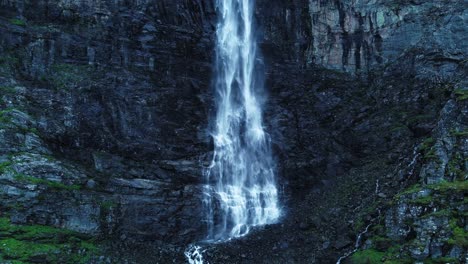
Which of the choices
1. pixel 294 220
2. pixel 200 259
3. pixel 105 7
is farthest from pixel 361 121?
pixel 105 7

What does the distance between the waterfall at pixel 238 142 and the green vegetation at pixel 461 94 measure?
13.8 metres

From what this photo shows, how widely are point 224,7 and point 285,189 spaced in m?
16.8

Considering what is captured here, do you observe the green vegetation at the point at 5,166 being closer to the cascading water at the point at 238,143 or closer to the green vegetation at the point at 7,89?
the green vegetation at the point at 7,89

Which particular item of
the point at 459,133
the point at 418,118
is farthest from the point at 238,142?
the point at 459,133

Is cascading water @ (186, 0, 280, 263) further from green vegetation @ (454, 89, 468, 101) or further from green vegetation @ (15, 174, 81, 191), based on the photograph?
green vegetation @ (454, 89, 468, 101)

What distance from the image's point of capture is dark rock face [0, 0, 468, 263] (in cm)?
2561

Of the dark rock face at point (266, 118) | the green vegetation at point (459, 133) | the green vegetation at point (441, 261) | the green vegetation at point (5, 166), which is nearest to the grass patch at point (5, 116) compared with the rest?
the dark rock face at point (266, 118)

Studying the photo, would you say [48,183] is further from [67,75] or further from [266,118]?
[266,118]

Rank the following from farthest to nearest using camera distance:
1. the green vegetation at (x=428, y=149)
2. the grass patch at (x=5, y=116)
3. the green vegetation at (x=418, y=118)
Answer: the green vegetation at (x=418, y=118) → the grass patch at (x=5, y=116) → the green vegetation at (x=428, y=149)

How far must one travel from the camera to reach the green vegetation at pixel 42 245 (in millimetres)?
22672

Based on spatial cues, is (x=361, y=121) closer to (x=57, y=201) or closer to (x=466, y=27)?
(x=466, y=27)

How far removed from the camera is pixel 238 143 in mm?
34219

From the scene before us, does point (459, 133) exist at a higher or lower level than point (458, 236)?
higher

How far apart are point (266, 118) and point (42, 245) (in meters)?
19.3
